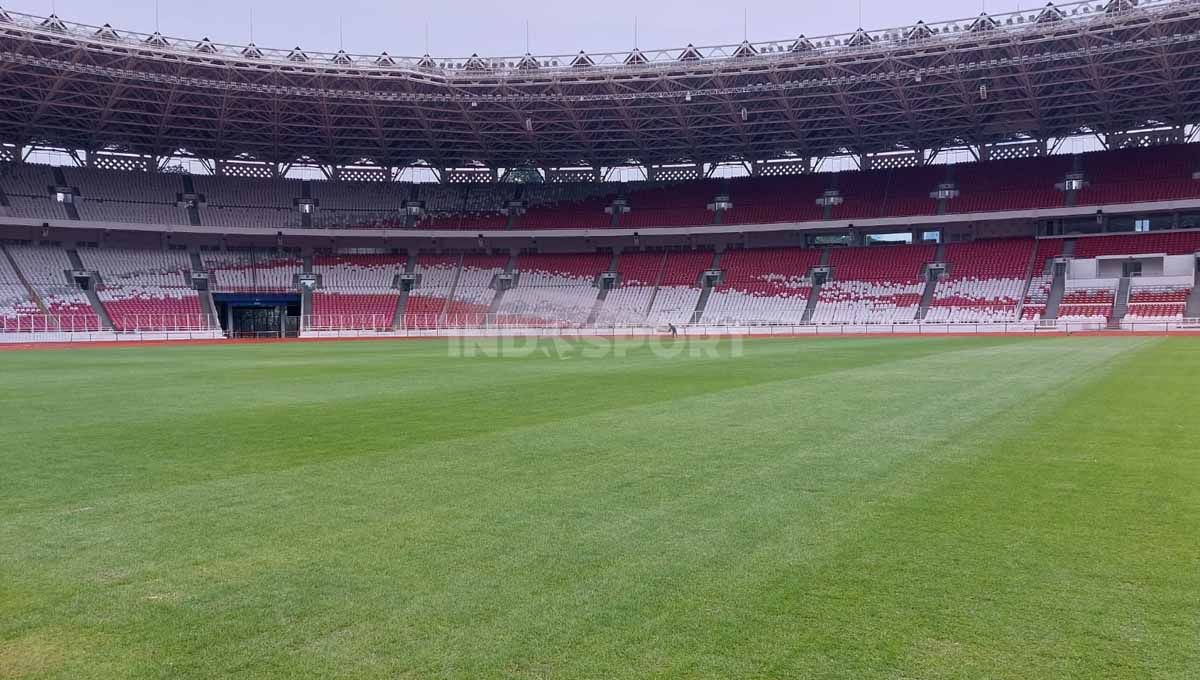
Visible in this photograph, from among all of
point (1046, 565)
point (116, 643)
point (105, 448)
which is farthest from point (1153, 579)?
point (105, 448)

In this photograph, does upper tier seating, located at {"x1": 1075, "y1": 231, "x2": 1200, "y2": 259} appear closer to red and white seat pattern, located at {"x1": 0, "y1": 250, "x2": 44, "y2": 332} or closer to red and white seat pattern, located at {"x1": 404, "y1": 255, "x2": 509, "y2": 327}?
red and white seat pattern, located at {"x1": 404, "y1": 255, "x2": 509, "y2": 327}

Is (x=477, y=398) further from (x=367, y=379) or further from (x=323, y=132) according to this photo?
(x=323, y=132)

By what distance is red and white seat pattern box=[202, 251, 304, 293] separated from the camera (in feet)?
205

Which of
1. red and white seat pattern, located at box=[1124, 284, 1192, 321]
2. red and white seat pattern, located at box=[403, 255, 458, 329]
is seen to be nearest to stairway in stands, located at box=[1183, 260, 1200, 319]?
red and white seat pattern, located at box=[1124, 284, 1192, 321]

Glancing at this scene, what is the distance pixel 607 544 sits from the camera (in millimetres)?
5711

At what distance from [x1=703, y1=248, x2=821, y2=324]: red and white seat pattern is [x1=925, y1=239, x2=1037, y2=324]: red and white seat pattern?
8867 millimetres

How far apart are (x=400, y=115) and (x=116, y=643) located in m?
54.1

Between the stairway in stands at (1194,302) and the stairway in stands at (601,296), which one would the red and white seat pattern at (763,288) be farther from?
the stairway in stands at (1194,302)

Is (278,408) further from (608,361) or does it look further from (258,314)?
(258,314)

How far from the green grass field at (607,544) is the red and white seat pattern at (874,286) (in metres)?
44.2

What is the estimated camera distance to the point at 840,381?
17594mm

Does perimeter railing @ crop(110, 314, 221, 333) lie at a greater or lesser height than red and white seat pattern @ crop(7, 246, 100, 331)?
lesser

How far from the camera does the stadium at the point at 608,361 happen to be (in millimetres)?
4410

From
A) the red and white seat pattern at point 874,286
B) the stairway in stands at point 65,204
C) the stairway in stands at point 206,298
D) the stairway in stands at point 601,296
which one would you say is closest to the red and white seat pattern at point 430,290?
the stairway in stands at point 601,296
